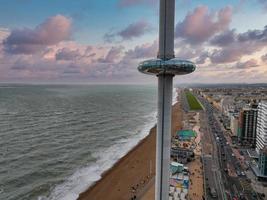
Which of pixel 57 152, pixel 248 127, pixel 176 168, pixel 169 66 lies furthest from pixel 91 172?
pixel 248 127

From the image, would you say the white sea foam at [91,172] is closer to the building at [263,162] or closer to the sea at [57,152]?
the sea at [57,152]

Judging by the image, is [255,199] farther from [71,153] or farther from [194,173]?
[71,153]

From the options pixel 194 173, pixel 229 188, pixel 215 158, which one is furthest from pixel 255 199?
pixel 215 158

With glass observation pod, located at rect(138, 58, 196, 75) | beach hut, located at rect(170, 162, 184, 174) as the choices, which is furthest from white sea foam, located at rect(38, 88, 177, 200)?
glass observation pod, located at rect(138, 58, 196, 75)

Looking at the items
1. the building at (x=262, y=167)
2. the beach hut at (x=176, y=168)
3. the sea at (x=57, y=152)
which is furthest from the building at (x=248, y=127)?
the beach hut at (x=176, y=168)

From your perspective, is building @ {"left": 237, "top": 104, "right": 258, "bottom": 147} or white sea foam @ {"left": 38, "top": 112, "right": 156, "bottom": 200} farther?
building @ {"left": 237, "top": 104, "right": 258, "bottom": 147}

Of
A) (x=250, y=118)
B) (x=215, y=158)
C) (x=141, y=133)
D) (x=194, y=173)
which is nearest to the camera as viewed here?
(x=194, y=173)

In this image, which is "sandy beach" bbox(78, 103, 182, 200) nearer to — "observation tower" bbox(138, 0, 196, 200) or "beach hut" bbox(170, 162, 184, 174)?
"beach hut" bbox(170, 162, 184, 174)

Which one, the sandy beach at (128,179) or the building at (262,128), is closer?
the sandy beach at (128,179)
